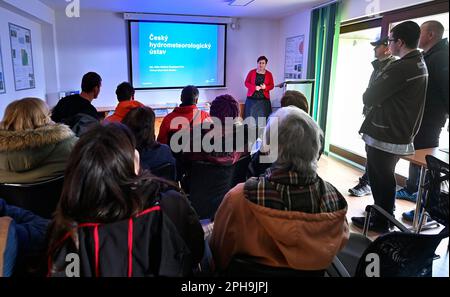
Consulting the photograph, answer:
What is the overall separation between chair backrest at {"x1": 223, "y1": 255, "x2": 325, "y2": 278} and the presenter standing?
4416mm

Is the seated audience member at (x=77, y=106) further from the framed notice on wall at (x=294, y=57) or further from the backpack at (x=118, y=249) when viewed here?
the framed notice on wall at (x=294, y=57)

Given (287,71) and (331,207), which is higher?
(287,71)

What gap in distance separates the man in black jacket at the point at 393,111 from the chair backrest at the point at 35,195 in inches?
85.0

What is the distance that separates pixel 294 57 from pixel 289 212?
16.5 ft

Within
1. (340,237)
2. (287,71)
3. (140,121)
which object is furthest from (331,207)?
(287,71)

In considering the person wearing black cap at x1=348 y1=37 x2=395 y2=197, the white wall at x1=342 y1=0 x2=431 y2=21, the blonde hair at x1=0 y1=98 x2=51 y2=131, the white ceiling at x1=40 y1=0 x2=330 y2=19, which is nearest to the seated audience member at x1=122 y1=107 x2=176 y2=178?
the blonde hair at x1=0 y1=98 x2=51 y2=131

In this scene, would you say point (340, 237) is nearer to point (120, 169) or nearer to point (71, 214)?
point (120, 169)

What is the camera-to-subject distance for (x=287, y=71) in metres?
5.92

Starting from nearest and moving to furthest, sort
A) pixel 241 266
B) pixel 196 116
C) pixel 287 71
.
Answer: pixel 241 266, pixel 196 116, pixel 287 71

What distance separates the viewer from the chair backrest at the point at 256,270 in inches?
41.8

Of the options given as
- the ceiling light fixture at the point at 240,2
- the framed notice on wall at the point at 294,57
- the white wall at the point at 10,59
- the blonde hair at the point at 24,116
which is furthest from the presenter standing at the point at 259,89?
the blonde hair at the point at 24,116

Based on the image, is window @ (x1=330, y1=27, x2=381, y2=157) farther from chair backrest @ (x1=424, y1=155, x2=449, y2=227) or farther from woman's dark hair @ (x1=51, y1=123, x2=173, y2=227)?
woman's dark hair @ (x1=51, y1=123, x2=173, y2=227)

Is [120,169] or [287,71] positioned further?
[287,71]

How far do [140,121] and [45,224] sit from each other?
1018 mm
